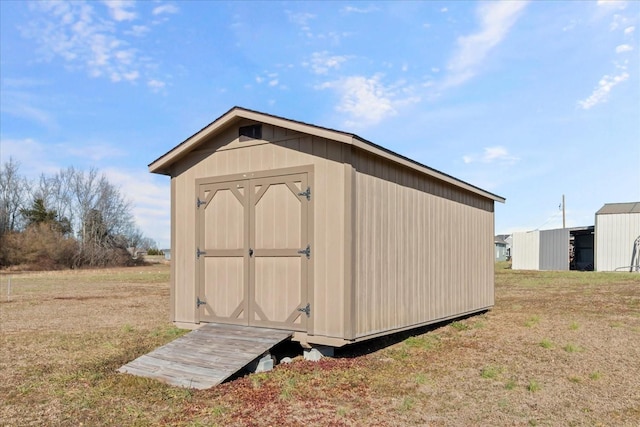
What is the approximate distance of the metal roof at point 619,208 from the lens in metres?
28.0

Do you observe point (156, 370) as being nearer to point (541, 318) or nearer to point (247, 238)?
point (247, 238)

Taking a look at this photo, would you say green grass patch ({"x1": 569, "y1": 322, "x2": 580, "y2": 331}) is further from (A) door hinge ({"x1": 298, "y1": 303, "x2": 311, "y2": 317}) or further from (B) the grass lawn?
(A) door hinge ({"x1": 298, "y1": 303, "x2": 311, "y2": 317})

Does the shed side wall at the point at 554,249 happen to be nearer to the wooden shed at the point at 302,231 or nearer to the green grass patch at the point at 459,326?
the green grass patch at the point at 459,326

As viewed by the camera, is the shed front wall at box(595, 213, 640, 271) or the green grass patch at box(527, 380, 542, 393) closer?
the green grass patch at box(527, 380, 542, 393)

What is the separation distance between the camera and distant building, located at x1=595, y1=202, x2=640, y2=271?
26.7m

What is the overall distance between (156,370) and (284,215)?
2.62 m

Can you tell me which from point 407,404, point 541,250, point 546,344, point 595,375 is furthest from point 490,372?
point 541,250

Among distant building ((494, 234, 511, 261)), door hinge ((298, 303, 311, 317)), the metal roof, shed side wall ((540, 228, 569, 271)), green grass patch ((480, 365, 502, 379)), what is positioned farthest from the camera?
distant building ((494, 234, 511, 261))

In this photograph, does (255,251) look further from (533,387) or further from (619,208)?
(619,208)

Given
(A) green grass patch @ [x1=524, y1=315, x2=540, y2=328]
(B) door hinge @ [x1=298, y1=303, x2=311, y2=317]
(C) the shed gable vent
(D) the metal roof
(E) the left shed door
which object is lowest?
(A) green grass patch @ [x1=524, y1=315, x2=540, y2=328]

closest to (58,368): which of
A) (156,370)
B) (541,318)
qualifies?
(156,370)

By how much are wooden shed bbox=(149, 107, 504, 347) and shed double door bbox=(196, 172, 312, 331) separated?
0.05 feet

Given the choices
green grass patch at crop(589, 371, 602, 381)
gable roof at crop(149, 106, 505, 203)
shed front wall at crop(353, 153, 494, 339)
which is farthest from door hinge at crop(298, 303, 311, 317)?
green grass patch at crop(589, 371, 602, 381)

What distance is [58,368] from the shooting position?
6.39 metres
